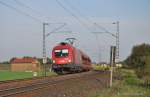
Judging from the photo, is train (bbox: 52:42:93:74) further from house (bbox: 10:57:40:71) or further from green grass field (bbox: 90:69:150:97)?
house (bbox: 10:57:40:71)

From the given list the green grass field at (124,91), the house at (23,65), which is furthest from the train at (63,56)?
the house at (23,65)

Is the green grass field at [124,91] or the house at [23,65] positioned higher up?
the house at [23,65]

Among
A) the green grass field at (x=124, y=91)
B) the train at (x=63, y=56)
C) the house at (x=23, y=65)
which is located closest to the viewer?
the green grass field at (x=124, y=91)

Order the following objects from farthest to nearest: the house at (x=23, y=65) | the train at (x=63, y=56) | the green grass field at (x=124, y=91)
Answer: the house at (x=23, y=65), the train at (x=63, y=56), the green grass field at (x=124, y=91)

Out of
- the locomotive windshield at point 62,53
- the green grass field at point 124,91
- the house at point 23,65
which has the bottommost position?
the green grass field at point 124,91

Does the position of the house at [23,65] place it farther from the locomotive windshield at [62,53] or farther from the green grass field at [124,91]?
the green grass field at [124,91]

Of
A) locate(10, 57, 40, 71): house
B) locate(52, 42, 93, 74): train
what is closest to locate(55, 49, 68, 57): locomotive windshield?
locate(52, 42, 93, 74): train

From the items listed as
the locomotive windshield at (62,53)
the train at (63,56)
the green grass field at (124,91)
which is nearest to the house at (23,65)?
the train at (63,56)

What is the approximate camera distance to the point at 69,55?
48.9m

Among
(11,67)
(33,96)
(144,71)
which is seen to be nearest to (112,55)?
(33,96)

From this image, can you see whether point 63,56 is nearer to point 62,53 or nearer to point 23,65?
point 62,53

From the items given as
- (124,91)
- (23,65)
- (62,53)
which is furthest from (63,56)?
(23,65)

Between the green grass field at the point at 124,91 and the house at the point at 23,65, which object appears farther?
the house at the point at 23,65

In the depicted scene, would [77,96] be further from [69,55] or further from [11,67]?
[11,67]
